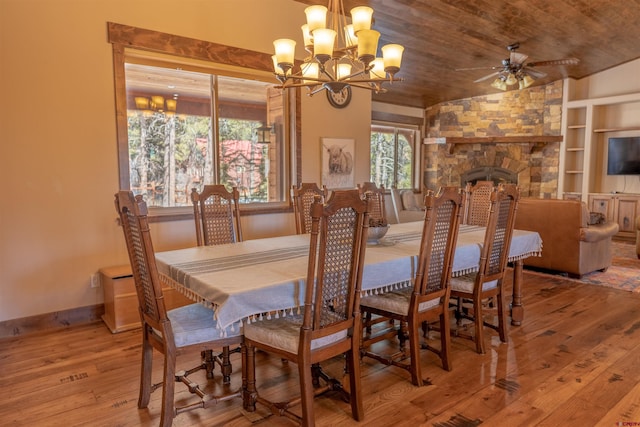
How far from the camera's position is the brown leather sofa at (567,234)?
16.0ft

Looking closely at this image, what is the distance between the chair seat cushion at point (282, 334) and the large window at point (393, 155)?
668 cm

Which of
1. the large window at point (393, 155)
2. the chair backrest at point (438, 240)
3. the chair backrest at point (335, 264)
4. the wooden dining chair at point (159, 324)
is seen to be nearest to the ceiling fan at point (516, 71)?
the large window at point (393, 155)

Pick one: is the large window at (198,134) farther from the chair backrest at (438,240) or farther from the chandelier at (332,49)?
the chair backrest at (438,240)

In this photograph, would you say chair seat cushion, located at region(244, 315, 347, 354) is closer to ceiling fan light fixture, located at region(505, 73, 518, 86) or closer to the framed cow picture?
the framed cow picture

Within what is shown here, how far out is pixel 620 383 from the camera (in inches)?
101

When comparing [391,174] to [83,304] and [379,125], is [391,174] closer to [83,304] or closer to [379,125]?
[379,125]

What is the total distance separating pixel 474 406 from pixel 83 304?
3.10 meters

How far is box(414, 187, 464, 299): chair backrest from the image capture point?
93.8 inches

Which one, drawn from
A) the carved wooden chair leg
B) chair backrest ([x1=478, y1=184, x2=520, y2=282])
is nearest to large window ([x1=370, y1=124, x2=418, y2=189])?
chair backrest ([x1=478, y1=184, x2=520, y2=282])

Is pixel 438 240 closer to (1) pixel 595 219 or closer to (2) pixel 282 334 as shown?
(2) pixel 282 334

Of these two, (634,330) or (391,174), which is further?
(391,174)

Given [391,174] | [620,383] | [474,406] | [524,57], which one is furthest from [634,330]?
[391,174]

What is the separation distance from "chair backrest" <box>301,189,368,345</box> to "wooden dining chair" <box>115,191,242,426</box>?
46 cm

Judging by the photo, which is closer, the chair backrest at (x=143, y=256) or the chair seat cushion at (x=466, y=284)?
the chair backrest at (x=143, y=256)
